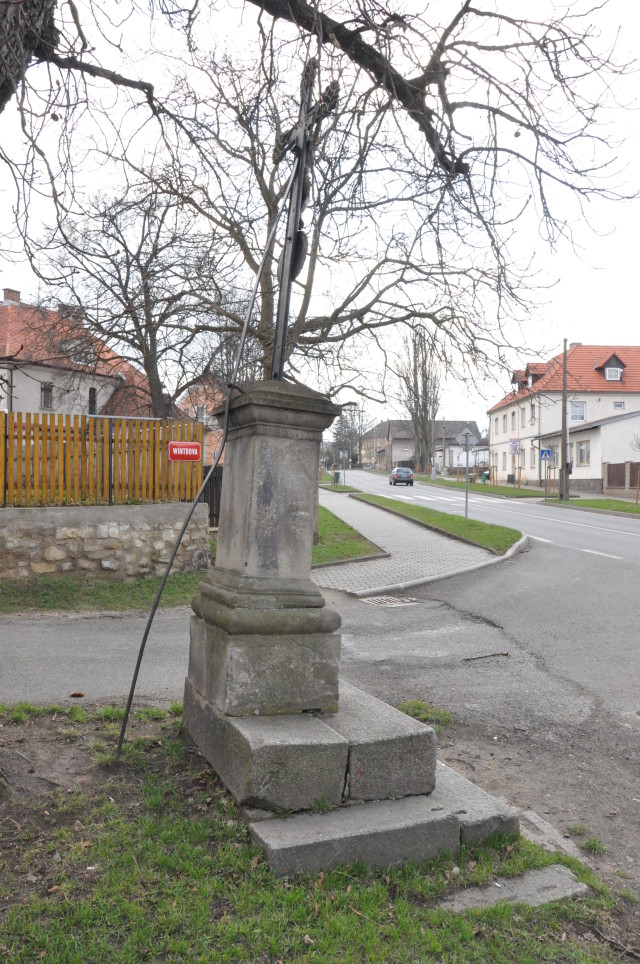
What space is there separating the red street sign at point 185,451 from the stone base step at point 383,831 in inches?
356

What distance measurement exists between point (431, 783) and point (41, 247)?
383 cm

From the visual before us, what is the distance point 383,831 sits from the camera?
303 centimetres

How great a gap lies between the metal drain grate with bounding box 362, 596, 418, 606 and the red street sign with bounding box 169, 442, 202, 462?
3.70 meters

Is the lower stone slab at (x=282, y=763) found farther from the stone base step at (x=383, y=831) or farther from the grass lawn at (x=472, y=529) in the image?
the grass lawn at (x=472, y=529)

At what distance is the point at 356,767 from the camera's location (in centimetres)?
328

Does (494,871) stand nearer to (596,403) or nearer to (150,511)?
(150,511)

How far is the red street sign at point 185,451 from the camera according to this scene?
1176 centimetres

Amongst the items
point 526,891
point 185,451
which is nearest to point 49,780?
point 526,891

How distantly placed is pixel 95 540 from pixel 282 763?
8283 millimetres

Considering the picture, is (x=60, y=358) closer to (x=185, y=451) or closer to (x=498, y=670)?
(x=498, y=670)

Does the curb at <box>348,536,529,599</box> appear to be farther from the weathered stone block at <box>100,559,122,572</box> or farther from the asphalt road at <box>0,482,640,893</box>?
the weathered stone block at <box>100,559,122,572</box>

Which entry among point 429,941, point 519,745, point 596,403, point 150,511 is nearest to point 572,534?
point 150,511

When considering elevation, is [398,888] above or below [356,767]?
below

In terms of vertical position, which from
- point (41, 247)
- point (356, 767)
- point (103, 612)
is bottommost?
point (103, 612)
